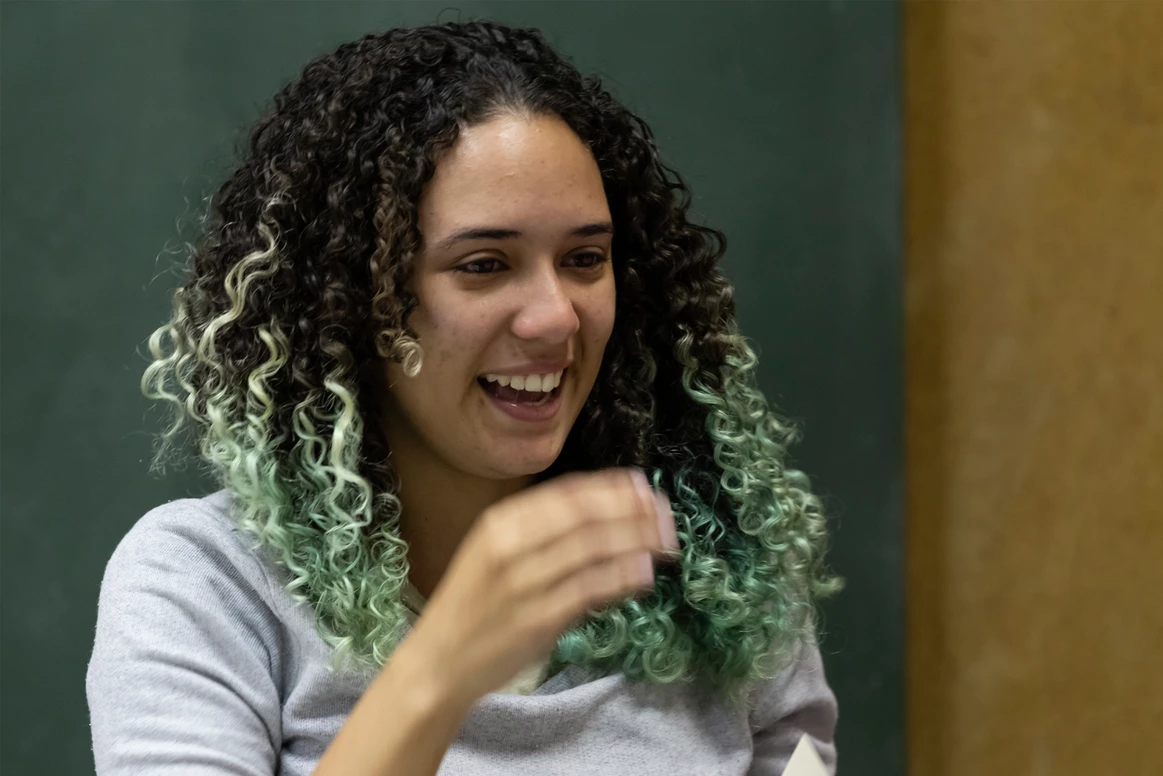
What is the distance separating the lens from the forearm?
915mm

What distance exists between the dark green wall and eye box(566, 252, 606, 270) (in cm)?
42

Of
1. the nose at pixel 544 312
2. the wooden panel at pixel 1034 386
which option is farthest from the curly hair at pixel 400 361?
the wooden panel at pixel 1034 386

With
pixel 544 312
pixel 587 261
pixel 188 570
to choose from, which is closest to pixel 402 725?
pixel 188 570

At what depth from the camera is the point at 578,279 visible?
1.23 metres

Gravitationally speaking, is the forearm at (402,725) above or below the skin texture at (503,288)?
below

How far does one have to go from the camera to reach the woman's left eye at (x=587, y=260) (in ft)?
4.06

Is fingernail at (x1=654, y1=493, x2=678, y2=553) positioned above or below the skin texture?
below

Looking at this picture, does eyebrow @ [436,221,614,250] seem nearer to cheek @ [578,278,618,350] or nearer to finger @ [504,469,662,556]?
cheek @ [578,278,618,350]

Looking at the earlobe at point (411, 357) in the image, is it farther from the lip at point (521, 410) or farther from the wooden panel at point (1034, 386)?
the wooden panel at point (1034, 386)

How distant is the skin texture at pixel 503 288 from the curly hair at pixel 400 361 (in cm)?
3

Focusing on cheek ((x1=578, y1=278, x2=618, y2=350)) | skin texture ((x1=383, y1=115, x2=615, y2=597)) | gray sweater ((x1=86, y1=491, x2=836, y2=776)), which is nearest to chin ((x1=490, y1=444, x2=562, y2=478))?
skin texture ((x1=383, y1=115, x2=615, y2=597))

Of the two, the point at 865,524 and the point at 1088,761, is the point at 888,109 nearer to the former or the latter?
the point at 865,524

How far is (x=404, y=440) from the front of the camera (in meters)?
1.29

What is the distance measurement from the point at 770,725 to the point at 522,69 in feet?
2.62
